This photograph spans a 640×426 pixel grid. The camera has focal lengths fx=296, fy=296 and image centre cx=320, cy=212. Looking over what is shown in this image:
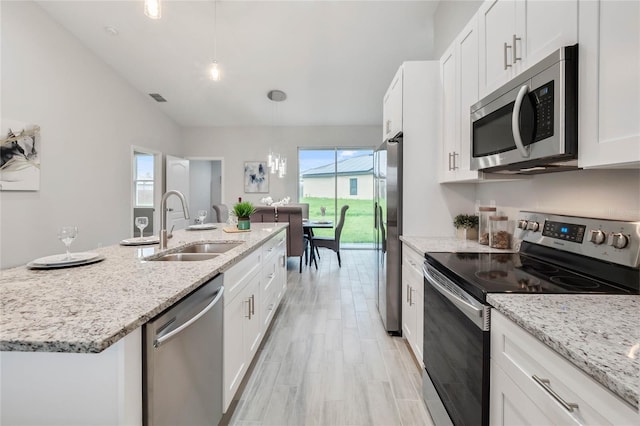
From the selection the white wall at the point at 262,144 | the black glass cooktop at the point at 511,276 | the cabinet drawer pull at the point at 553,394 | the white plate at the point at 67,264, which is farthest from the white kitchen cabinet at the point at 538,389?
the white wall at the point at 262,144

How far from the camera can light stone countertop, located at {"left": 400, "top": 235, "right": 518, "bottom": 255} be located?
1.86m

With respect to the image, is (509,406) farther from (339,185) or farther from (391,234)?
(339,185)

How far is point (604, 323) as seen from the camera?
789 millimetres

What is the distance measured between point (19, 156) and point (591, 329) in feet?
15.8

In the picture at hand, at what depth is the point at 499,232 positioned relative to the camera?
193 cm

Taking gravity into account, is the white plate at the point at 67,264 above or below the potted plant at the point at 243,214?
below

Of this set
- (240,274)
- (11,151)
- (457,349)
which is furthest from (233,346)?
(11,151)

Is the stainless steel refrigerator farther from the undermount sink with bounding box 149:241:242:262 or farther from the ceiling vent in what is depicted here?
the ceiling vent

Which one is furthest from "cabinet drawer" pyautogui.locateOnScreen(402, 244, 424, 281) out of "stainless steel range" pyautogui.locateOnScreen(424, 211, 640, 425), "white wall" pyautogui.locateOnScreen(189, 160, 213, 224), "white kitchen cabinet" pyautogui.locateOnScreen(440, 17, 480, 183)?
"white wall" pyautogui.locateOnScreen(189, 160, 213, 224)

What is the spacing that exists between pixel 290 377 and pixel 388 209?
1.50 m

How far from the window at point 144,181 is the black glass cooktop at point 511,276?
617cm

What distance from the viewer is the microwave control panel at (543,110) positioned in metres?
1.12

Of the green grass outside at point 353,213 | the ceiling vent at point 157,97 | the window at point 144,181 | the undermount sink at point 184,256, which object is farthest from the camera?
the green grass outside at point 353,213

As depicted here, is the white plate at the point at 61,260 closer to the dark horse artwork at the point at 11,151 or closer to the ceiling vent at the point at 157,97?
the dark horse artwork at the point at 11,151
